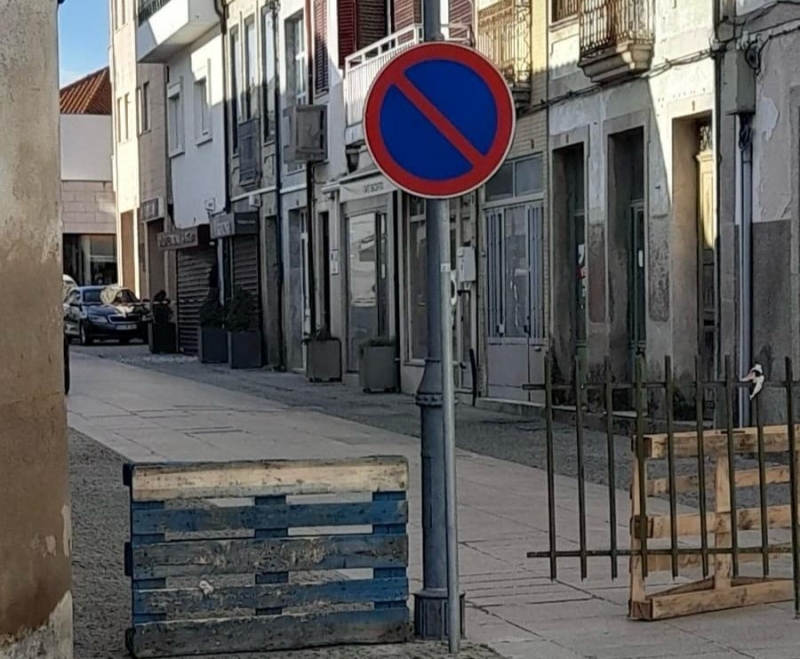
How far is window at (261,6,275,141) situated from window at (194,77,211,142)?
4546mm

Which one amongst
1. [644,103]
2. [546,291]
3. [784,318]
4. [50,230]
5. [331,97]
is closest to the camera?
[50,230]

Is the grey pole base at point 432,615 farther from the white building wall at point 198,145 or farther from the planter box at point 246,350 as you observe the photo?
the white building wall at point 198,145

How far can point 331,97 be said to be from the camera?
86.0 feet

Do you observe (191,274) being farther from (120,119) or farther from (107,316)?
(120,119)

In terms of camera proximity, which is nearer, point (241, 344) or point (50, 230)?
point (50, 230)

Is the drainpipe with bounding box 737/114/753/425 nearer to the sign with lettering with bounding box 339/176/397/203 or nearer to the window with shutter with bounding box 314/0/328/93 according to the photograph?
the sign with lettering with bounding box 339/176/397/203

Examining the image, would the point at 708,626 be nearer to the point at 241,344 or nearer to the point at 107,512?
the point at 107,512

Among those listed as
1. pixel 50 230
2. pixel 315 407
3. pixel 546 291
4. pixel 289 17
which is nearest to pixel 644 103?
pixel 546 291

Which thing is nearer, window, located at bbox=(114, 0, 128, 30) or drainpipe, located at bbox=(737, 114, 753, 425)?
drainpipe, located at bbox=(737, 114, 753, 425)

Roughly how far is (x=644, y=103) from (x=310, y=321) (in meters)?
12.3

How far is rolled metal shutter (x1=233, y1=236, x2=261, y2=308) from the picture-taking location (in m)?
31.1

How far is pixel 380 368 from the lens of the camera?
933 inches

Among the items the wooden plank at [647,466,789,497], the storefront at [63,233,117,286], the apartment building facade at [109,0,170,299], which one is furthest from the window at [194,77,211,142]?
the wooden plank at [647,466,789,497]

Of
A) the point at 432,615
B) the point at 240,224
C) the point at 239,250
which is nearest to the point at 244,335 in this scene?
the point at 240,224
